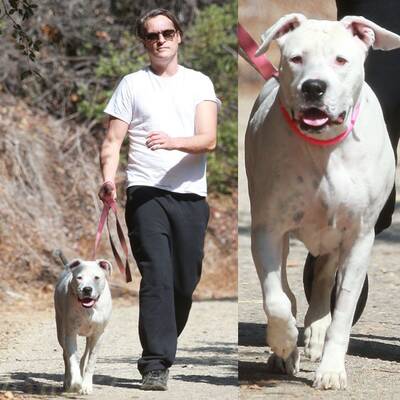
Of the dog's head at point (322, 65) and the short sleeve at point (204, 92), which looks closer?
the dog's head at point (322, 65)

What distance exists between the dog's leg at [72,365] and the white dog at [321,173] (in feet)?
3.51

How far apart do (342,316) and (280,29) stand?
1182 millimetres

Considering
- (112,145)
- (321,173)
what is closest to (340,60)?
(321,173)

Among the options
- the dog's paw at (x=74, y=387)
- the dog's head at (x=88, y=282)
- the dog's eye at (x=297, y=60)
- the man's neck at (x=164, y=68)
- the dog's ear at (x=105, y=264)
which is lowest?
the dog's paw at (x=74, y=387)

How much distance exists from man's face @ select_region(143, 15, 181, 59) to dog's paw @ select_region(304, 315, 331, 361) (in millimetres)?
1381

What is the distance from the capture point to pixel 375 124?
15.7 ft

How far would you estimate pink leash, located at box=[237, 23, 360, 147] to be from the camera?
465 centimetres

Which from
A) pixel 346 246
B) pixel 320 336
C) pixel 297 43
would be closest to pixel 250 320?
pixel 320 336

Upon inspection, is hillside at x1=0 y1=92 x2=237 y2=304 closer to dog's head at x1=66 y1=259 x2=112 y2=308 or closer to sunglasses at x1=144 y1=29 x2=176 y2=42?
dog's head at x1=66 y1=259 x2=112 y2=308

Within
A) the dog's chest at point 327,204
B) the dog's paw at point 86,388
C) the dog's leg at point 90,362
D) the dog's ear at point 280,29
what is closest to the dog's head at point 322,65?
the dog's ear at point 280,29

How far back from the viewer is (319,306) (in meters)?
5.40

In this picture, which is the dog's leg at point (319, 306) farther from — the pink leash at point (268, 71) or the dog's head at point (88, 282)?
the dog's head at point (88, 282)

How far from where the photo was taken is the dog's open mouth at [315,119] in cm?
439

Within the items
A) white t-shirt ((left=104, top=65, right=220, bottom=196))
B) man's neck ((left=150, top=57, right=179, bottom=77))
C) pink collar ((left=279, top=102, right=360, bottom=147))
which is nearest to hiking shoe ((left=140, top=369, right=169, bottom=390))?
white t-shirt ((left=104, top=65, right=220, bottom=196))
